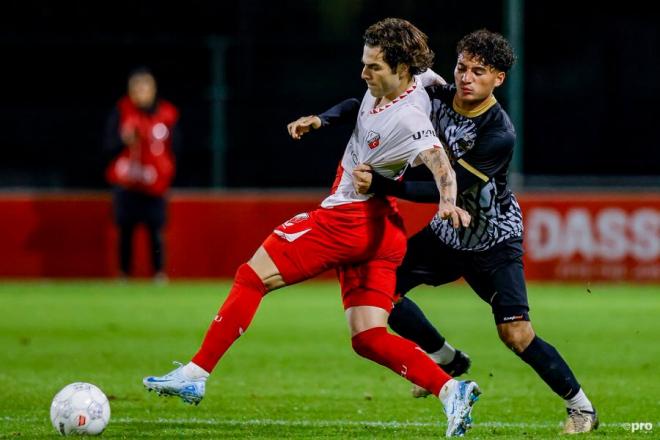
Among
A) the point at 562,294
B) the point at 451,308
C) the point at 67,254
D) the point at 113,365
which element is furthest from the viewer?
the point at 67,254

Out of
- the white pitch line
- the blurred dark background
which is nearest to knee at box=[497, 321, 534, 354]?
the white pitch line

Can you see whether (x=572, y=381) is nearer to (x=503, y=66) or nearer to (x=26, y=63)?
(x=503, y=66)

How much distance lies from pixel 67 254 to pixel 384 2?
5750mm

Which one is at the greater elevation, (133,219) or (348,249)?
(348,249)

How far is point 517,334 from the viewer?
24.3 feet

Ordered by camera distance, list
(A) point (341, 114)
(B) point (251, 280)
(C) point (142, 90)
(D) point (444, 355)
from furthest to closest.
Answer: (C) point (142, 90) < (D) point (444, 355) < (A) point (341, 114) < (B) point (251, 280)


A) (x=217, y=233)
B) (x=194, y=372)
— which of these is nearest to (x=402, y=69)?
(x=194, y=372)

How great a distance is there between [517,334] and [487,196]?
74 centimetres

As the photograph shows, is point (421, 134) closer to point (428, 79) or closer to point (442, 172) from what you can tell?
point (442, 172)

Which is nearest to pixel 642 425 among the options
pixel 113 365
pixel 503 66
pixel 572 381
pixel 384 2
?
pixel 572 381

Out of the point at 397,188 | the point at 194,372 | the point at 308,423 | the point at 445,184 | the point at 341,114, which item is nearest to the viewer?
the point at 445,184

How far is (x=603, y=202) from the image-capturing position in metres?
17.1

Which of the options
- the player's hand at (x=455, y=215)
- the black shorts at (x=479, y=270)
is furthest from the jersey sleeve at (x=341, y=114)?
the player's hand at (x=455, y=215)

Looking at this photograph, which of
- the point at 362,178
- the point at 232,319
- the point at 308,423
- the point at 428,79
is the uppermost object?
the point at 428,79
